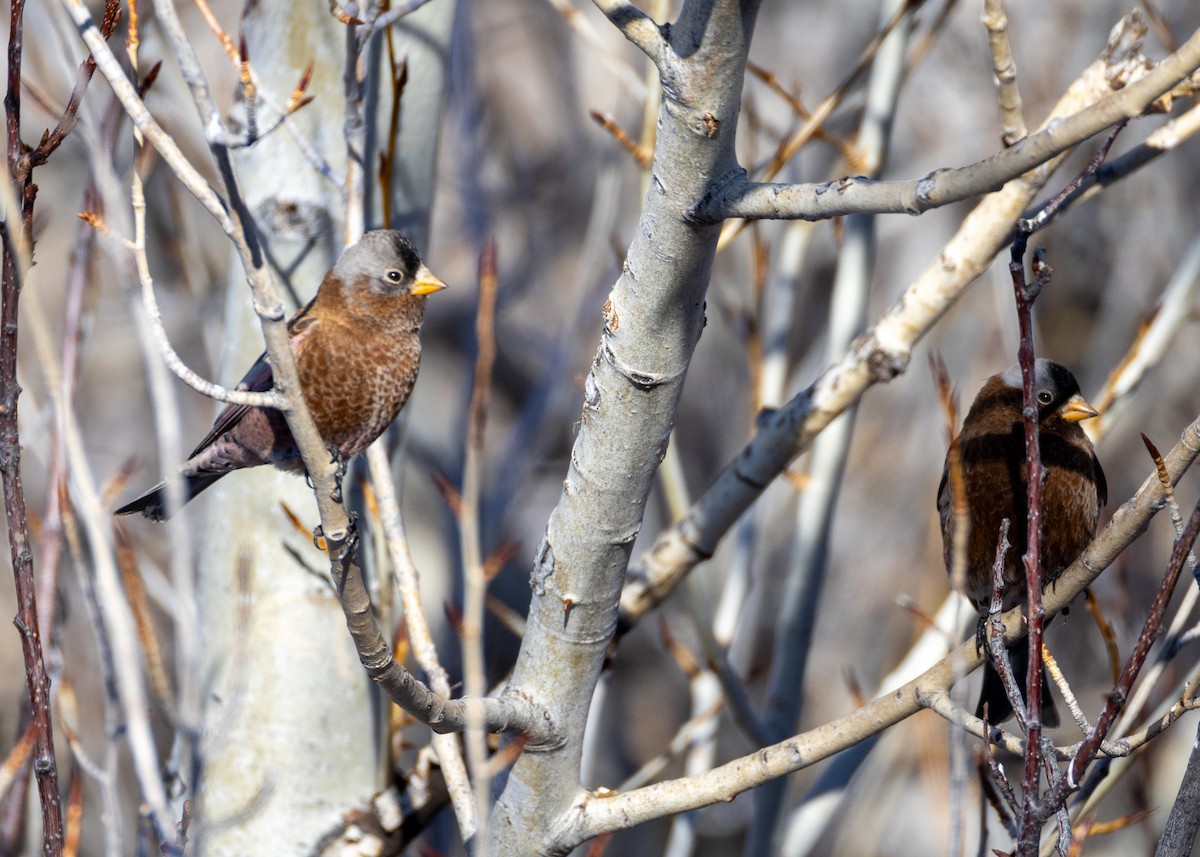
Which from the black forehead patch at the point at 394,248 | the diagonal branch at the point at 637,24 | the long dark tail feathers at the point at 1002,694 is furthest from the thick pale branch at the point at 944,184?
the long dark tail feathers at the point at 1002,694

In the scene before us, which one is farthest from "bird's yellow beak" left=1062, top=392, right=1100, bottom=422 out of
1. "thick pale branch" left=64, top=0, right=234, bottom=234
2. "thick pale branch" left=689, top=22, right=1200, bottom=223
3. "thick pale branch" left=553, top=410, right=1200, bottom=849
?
"thick pale branch" left=64, top=0, right=234, bottom=234

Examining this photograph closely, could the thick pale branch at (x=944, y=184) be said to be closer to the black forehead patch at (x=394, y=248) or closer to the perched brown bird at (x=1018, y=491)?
the black forehead patch at (x=394, y=248)

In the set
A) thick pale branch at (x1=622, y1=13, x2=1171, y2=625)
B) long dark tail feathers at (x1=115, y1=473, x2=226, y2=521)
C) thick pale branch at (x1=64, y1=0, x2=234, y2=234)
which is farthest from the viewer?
long dark tail feathers at (x1=115, y1=473, x2=226, y2=521)

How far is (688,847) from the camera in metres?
3.85

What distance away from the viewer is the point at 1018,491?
309cm

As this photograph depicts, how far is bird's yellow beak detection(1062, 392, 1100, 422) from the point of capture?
3.20 metres

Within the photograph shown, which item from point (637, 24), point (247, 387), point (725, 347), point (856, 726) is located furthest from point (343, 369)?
point (725, 347)

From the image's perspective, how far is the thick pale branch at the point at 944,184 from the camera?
142 cm

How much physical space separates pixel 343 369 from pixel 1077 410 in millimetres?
2130

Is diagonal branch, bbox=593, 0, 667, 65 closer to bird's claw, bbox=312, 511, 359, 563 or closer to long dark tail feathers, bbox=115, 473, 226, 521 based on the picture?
bird's claw, bbox=312, 511, 359, 563

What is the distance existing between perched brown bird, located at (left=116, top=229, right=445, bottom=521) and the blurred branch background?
173 centimetres

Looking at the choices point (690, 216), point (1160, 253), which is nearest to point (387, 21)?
point (690, 216)

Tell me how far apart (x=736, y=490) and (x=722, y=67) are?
5.06ft

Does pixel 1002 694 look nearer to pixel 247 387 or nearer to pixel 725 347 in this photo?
pixel 247 387
